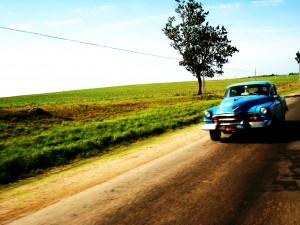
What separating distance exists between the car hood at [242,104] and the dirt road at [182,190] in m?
1.08

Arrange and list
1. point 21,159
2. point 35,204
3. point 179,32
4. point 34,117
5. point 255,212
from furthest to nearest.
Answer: point 179,32 < point 34,117 < point 21,159 < point 35,204 < point 255,212

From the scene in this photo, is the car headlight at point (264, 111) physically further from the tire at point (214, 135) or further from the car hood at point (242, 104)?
the tire at point (214, 135)

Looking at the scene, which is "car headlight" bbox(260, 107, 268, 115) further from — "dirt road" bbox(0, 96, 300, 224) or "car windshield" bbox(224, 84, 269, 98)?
"car windshield" bbox(224, 84, 269, 98)

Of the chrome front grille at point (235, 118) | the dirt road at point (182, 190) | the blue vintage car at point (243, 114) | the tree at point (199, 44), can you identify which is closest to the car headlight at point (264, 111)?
the blue vintage car at point (243, 114)

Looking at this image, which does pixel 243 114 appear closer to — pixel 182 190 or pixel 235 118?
pixel 235 118

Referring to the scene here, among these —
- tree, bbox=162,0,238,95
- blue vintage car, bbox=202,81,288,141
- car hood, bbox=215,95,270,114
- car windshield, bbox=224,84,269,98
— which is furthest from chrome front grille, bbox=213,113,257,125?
tree, bbox=162,0,238,95

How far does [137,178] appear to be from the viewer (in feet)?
17.6

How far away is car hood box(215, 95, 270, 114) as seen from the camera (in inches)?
301

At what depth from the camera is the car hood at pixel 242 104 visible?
7.63 m

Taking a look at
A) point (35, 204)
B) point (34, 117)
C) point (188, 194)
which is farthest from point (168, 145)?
point (34, 117)

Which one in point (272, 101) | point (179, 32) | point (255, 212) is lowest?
point (255, 212)

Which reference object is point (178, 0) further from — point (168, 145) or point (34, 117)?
point (168, 145)

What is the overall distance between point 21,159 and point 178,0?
122 ft

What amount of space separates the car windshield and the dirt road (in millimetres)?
2176
